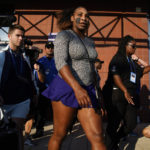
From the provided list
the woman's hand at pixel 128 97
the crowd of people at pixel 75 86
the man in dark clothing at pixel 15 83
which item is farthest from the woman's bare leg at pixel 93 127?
the woman's hand at pixel 128 97

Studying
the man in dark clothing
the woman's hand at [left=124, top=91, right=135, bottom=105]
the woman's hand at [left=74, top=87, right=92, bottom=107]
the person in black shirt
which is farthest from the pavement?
the woman's hand at [left=74, top=87, right=92, bottom=107]

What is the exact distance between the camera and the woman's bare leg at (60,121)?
5.59ft

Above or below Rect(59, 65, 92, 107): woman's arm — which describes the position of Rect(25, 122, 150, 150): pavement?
below

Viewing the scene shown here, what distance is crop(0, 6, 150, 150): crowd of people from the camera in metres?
1.67

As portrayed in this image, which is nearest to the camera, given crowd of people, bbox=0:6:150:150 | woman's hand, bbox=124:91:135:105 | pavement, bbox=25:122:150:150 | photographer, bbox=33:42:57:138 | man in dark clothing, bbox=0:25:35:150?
crowd of people, bbox=0:6:150:150

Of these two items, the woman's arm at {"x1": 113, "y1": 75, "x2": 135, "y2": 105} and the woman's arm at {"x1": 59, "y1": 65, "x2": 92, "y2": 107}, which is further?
the woman's arm at {"x1": 113, "y1": 75, "x2": 135, "y2": 105}

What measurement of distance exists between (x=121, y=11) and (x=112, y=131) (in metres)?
4.91

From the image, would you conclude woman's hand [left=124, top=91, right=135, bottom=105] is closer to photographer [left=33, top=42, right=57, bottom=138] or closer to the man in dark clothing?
the man in dark clothing

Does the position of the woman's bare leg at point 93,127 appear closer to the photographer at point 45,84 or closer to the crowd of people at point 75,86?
the crowd of people at point 75,86

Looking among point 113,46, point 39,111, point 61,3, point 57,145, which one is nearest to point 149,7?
point 113,46

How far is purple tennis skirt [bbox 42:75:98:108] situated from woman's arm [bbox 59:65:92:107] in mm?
120

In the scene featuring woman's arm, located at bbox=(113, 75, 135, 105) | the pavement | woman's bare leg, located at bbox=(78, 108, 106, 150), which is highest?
woman's arm, located at bbox=(113, 75, 135, 105)

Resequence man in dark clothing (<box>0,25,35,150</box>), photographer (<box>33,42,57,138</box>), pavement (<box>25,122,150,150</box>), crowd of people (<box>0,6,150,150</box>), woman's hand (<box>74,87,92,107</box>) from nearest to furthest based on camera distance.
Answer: woman's hand (<box>74,87,92,107</box>) → crowd of people (<box>0,6,150,150</box>) → man in dark clothing (<box>0,25,35,150</box>) → pavement (<box>25,122,150,150</box>) → photographer (<box>33,42,57,138</box>)

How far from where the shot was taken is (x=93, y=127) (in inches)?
65.0
